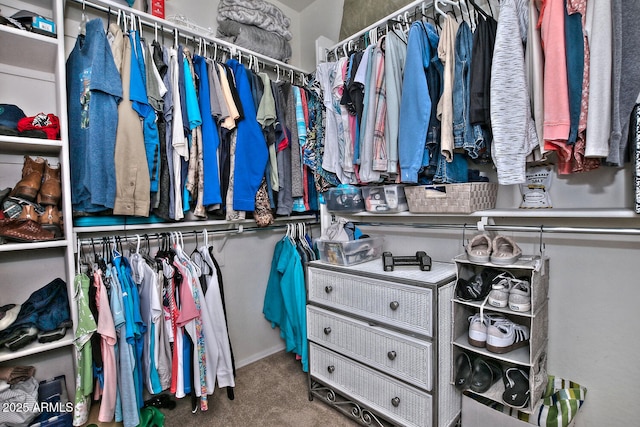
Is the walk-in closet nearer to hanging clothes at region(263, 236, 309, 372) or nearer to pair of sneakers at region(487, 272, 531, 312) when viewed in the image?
pair of sneakers at region(487, 272, 531, 312)

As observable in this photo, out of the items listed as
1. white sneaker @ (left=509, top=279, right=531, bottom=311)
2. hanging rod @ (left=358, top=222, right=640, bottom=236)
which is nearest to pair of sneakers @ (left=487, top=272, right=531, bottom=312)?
white sneaker @ (left=509, top=279, right=531, bottom=311)

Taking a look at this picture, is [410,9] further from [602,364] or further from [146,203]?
[602,364]

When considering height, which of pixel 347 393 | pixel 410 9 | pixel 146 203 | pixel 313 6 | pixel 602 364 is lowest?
pixel 347 393

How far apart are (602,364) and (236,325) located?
6.49ft

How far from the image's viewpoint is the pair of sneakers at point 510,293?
1223 mm

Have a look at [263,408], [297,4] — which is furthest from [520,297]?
[297,4]

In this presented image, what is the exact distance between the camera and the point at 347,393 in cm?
158

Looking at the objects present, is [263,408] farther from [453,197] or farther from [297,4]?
[297,4]

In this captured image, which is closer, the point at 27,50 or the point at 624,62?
the point at 624,62

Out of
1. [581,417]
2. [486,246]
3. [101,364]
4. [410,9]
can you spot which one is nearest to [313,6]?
[410,9]

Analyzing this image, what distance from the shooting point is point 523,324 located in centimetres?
142

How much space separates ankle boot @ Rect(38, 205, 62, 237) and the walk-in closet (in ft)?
0.03

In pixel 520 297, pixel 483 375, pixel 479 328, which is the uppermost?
pixel 520 297

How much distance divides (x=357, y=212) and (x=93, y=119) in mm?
1395
